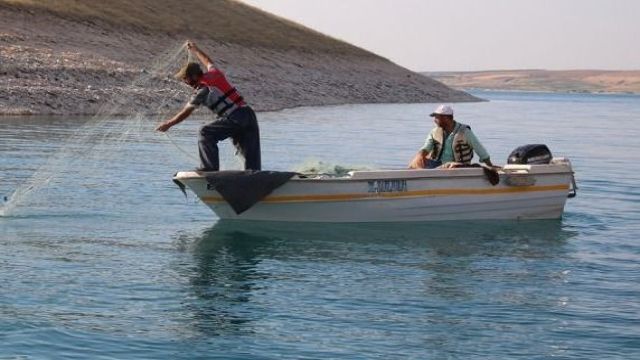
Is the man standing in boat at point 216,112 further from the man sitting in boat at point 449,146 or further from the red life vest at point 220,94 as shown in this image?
the man sitting in boat at point 449,146

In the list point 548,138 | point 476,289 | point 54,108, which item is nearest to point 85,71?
point 54,108

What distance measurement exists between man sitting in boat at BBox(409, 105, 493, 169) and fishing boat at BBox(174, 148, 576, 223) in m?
0.44

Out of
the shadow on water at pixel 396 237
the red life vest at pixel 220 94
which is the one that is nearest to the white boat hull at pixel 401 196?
the shadow on water at pixel 396 237

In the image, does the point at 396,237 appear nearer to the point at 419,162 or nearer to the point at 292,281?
the point at 419,162

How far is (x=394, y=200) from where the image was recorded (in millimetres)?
16953

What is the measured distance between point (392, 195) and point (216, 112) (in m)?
2.73

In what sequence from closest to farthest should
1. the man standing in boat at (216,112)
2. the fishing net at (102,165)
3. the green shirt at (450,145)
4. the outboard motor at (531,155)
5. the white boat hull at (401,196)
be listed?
the man standing in boat at (216,112) → the white boat hull at (401,196) → the green shirt at (450,145) → the fishing net at (102,165) → the outboard motor at (531,155)

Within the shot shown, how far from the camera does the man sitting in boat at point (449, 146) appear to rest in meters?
17.3

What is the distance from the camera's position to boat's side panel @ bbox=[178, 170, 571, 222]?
16.4 metres

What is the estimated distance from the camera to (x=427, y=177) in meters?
16.9

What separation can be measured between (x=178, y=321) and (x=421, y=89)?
7604 cm

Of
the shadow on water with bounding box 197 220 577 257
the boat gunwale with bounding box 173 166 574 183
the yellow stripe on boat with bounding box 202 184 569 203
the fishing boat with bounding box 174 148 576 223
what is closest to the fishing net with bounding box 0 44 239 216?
the boat gunwale with bounding box 173 166 574 183

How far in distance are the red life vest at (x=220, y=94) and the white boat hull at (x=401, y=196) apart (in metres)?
0.97

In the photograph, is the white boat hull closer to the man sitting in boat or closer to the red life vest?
the man sitting in boat
